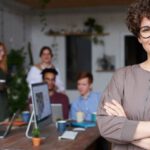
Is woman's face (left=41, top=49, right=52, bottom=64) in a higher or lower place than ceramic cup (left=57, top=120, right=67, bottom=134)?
higher

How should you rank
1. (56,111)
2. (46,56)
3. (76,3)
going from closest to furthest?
(56,111), (46,56), (76,3)

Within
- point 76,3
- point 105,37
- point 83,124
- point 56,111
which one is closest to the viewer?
point 83,124

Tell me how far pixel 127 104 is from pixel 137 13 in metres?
0.30

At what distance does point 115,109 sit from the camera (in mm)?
1216

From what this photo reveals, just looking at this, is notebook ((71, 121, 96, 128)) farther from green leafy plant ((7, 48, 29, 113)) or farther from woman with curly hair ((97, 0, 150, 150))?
green leafy plant ((7, 48, 29, 113))

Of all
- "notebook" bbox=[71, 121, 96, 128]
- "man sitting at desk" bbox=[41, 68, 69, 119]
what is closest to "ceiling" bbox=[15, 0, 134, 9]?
"man sitting at desk" bbox=[41, 68, 69, 119]

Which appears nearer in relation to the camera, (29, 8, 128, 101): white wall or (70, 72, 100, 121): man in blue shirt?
(70, 72, 100, 121): man in blue shirt

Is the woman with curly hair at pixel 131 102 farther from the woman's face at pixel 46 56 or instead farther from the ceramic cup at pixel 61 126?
the woman's face at pixel 46 56

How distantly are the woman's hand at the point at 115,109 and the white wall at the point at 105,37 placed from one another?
6.49 metres

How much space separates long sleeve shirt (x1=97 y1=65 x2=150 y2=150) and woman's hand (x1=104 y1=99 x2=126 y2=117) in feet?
0.05

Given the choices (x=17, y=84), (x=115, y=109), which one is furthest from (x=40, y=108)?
(x=17, y=84)

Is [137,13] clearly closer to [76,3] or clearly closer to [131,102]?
[131,102]

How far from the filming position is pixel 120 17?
768 centimetres

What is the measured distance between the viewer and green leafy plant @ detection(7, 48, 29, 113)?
632cm
